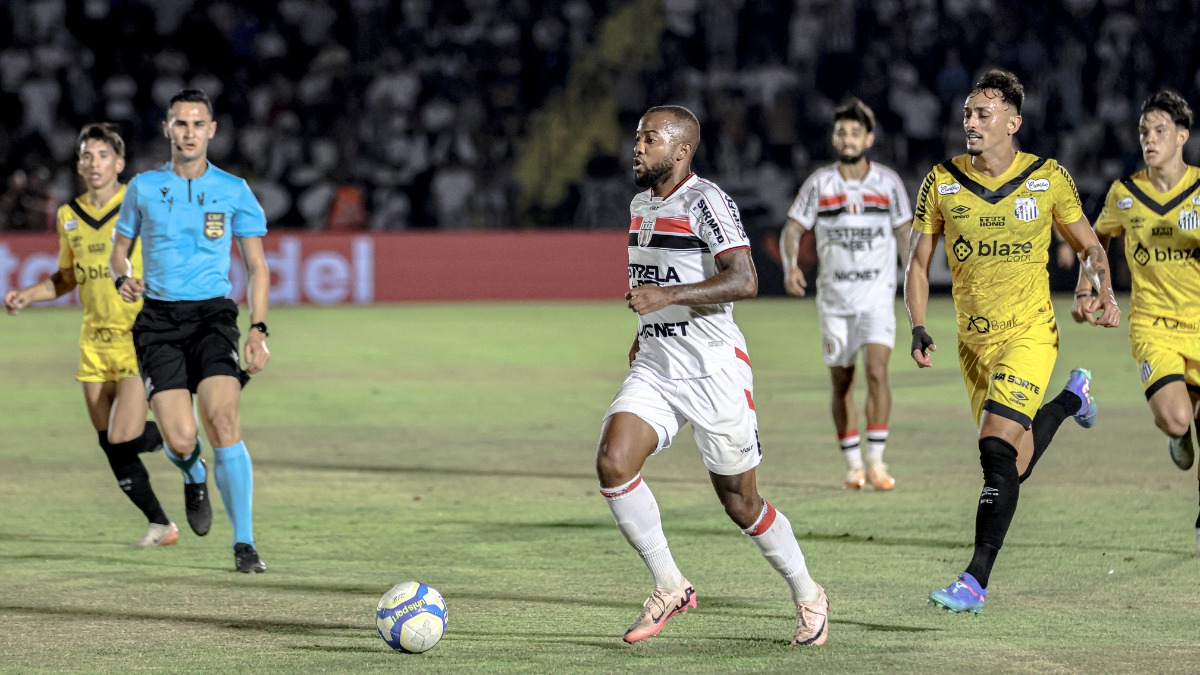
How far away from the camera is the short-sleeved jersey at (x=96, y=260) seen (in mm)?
9039

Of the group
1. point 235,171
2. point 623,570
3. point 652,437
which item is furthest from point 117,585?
point 235,171

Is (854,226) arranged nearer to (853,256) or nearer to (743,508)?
(853,256)

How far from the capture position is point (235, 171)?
27.0 m

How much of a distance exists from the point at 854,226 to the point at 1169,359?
9.81 ft

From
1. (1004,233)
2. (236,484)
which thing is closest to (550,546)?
(236,484)

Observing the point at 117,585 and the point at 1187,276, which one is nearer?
the point at 117,585

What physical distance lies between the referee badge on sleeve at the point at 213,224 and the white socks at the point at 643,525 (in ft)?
9.21

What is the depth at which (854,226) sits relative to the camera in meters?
11.1

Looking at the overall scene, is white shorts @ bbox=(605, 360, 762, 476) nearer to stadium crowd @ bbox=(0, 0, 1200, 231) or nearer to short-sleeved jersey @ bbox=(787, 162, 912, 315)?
short-sleeved jersey @ bbox=(787, 162, 912, 315)

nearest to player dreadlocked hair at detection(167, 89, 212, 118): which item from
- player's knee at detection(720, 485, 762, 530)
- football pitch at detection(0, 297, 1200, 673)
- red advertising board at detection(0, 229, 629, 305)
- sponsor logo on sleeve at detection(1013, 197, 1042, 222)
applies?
football pitch at detection(0, 297, 1200, 673)

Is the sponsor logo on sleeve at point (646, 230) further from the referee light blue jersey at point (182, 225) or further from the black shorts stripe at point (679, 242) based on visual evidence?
the referee light blue jersey at point (182, 225)

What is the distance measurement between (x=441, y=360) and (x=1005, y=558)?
36.7 ft

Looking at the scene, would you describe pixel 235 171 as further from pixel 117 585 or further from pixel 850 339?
pixel 117 585

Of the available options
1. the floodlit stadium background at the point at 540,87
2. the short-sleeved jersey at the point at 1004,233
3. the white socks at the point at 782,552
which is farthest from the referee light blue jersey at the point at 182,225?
the floodlit stadium background at the point at 540,87
